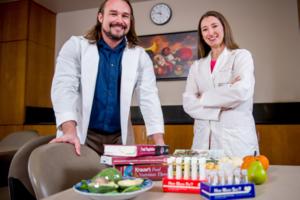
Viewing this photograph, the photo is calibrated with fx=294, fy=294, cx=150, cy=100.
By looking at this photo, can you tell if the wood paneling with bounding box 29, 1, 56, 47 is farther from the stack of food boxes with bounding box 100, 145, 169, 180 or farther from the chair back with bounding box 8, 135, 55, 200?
the stack of food boxes with bounding box 100, 145, 169, 180

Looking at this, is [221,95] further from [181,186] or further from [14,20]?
[14,20]

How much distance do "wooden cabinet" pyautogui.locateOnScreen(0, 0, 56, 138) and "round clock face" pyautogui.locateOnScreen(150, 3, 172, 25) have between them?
148 centimetres

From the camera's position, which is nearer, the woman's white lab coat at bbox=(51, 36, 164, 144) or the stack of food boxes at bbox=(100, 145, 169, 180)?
the stack of food boxes at bbox=(100, 145, 169, 180)

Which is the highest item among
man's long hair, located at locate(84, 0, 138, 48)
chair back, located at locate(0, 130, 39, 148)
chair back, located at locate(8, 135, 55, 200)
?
man's long hair, located at locate(84, 0, 138, 48)

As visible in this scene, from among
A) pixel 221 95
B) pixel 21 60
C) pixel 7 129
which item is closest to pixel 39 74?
pixel 21 60

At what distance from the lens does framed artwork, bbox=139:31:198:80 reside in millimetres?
3379

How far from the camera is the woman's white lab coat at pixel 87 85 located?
1306 mm

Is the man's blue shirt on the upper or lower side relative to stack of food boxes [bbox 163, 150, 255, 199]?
upper

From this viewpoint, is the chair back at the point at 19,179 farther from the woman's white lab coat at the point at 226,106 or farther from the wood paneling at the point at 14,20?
the wood paneling at the point at 14,20

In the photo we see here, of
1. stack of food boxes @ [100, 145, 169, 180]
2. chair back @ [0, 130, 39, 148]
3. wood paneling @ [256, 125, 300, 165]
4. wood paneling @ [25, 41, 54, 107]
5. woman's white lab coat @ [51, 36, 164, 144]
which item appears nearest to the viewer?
stack of food boxes @ [100, 145, 169, 180]

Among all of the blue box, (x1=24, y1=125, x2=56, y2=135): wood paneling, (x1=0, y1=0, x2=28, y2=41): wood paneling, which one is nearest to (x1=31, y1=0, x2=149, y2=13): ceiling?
(x1=0, y1=0, x2=28, y2=41): wood paneling

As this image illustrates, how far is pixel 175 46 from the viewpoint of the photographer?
11.2 feet

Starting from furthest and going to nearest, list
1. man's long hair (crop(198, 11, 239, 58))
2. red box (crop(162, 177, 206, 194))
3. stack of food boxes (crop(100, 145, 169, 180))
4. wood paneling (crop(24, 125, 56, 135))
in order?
1. wood paneling (crop(24, 125, 56, 135))
2. man's long hair (crop(198, 11, 239, 58))
3. stack of food boxes (crop(100, 145, 169, 180))
4. red box (crop(162, 177, 206, 194))

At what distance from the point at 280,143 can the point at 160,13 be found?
200 cm
